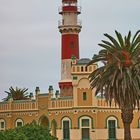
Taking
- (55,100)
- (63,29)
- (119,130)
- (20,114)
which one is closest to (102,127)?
(119,130)

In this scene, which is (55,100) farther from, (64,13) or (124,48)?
(124,48)

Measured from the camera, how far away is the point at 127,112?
6297cm

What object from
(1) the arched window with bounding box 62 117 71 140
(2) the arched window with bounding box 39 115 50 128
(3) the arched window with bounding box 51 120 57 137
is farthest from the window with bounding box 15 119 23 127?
(1) the arched window with bounding box 62 117 71 140

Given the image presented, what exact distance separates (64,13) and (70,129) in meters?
23.2

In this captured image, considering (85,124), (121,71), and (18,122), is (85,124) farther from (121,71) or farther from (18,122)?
(121,71)

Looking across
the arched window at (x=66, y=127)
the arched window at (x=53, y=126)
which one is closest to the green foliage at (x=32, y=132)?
the arched window at (x=66, y=127)

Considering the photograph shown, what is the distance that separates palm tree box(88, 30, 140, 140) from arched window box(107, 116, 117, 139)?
2119cm

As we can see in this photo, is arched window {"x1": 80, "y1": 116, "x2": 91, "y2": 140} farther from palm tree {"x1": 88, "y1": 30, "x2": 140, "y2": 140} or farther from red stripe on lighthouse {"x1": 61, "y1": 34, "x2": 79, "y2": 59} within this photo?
palm tree {"x1": 88, "y1": 30, "x2": 140, "y2": 140}

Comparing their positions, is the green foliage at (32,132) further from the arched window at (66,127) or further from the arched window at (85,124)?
the arched window at (66,127)

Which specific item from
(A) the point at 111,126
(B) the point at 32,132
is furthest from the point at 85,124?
(B) the point at 32,132

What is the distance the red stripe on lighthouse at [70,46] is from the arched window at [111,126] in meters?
15.4

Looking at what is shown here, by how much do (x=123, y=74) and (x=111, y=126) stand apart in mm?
24062

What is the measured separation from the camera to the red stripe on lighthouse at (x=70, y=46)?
97.1m

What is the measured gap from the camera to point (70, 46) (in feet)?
319
